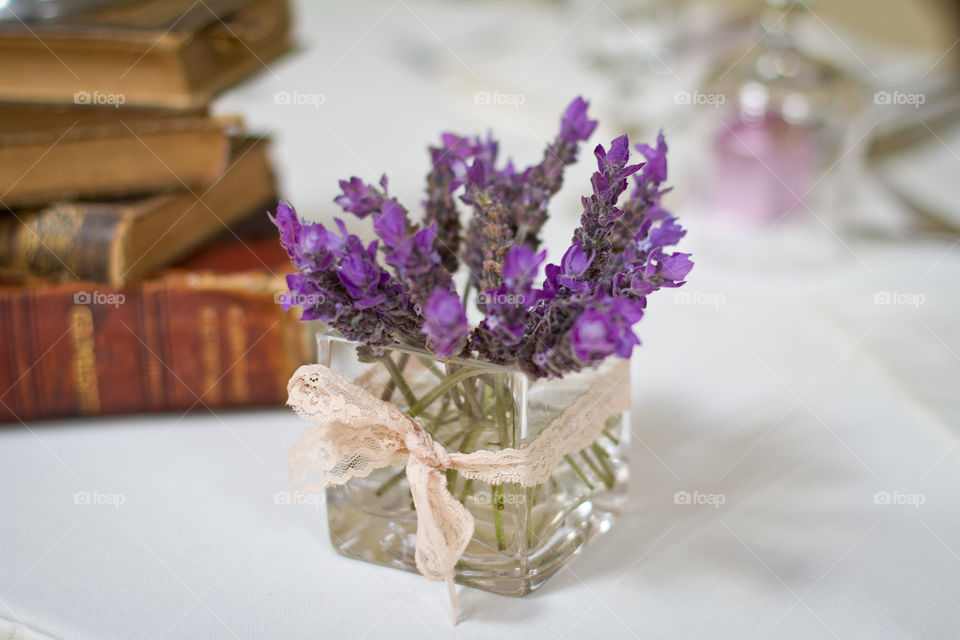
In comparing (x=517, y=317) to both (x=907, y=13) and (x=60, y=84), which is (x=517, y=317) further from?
(x=907, y=13)

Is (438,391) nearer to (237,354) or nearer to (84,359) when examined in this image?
(237,354)

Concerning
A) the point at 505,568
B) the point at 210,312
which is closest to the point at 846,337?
the point at 505,568

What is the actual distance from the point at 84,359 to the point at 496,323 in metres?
0.54

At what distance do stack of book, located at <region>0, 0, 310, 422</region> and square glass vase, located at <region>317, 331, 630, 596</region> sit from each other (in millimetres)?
271

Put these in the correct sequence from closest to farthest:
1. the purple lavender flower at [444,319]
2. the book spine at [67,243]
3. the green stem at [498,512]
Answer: the purple lavender flower at [444,319] < the green stem at [498,512] < the book spine at [67,243]

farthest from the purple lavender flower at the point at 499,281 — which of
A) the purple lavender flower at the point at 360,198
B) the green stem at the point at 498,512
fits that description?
the green stem at the point at 498,512

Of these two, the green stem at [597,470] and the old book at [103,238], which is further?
the old book at [103,238]

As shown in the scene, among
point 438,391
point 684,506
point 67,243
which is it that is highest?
point 67,243

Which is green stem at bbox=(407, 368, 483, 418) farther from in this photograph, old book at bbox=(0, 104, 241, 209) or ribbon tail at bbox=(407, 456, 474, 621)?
old book at bbox=(0, 104, 241, 209)

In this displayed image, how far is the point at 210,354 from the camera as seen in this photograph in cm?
93

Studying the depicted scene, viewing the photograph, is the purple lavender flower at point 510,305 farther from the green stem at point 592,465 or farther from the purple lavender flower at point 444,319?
the green stem at point 592,465

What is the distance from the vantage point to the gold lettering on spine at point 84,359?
35.7 inches

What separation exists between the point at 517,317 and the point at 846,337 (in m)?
0.67

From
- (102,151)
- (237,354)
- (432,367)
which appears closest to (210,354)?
(237,354)
